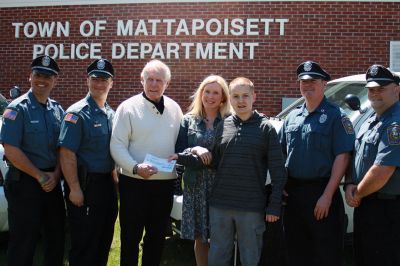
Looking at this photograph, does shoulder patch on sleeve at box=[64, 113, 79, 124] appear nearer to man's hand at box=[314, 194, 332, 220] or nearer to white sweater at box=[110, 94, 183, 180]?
white sweater at box=[110, 94, 183, 180]

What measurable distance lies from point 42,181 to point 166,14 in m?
6.92

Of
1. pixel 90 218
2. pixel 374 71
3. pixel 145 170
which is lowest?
pixel 90 218

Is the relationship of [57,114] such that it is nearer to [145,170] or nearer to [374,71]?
[145,170]

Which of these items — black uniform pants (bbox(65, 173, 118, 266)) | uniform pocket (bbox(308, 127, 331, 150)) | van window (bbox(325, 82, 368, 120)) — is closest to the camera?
uniform pocket (bbox(308, 127, 331, 150))

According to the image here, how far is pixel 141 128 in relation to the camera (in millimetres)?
3602

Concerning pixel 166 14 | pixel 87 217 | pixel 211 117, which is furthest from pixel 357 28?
pixel 87 217

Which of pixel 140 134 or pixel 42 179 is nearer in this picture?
pixel 42 179

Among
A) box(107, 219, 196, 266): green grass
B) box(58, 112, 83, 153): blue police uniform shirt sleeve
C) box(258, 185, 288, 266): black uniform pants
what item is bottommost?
box(107, 219, 196, 266): green grass

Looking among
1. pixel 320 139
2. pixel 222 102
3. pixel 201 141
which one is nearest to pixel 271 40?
pixel 222 102

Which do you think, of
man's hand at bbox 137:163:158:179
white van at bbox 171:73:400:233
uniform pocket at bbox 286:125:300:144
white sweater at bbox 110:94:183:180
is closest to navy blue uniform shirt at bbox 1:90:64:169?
white sweater at bbox 110:94:183:180

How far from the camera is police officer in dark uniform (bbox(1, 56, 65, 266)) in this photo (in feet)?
11.3

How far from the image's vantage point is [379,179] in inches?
120

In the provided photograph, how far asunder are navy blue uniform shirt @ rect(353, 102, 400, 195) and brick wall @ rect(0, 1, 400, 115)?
631 centimetres

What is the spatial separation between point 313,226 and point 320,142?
1.95ft
